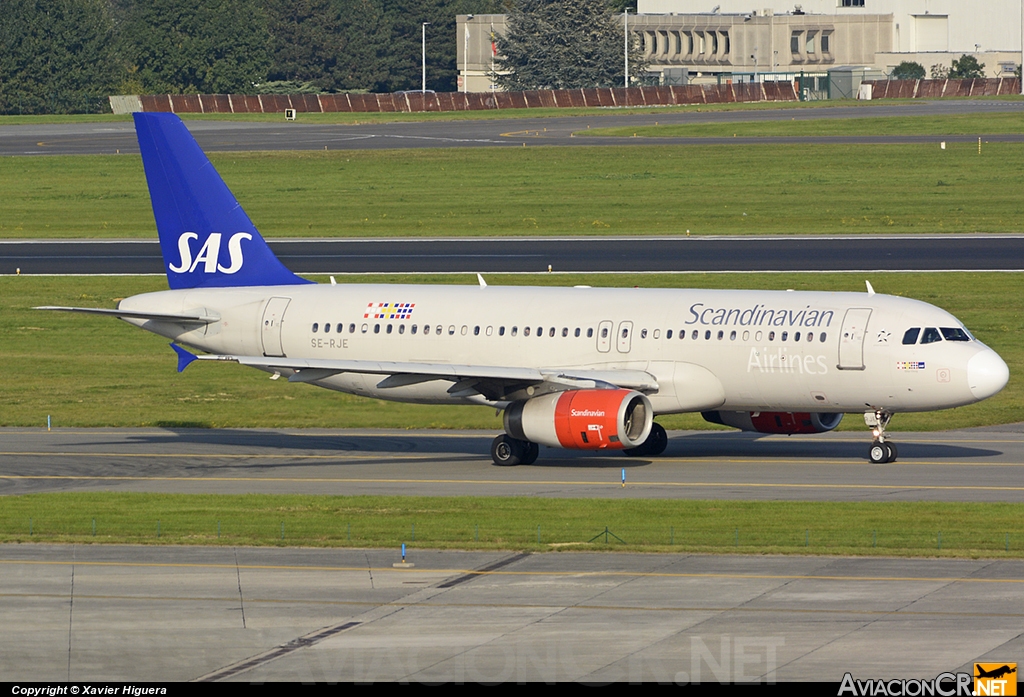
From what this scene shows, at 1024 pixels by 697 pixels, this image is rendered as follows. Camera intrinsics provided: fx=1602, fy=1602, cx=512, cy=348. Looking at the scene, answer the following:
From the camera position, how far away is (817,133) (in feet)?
446

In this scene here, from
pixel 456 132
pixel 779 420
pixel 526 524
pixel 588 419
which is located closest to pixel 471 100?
pixel 456 132

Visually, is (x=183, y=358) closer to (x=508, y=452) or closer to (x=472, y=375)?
(x=472, y=375)

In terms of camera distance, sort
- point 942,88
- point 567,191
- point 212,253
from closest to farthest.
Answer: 1. point 212,253
2. point 567,191
3. point 942,88

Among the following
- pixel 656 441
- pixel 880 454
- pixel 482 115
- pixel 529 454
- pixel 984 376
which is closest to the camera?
pixel 984 376

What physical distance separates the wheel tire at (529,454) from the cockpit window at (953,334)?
1120cm

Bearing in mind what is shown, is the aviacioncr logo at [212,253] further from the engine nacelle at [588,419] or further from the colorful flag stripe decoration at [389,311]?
the engine nacelle at [588,419]

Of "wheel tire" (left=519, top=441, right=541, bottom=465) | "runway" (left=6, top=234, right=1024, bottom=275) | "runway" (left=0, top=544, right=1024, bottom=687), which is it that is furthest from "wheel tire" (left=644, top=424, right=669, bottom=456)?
"runway" (left=6, top=234, right=1024, bottom=275)

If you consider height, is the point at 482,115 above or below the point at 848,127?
below

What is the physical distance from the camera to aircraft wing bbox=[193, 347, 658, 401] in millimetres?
42562

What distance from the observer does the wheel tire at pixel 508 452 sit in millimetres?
43719

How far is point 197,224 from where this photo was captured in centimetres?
4931

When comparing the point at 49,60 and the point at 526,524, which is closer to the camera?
the point at 526,524

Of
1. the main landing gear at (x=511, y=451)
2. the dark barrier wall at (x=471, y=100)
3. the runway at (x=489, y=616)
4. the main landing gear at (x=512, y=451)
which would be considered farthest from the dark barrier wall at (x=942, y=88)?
the runway at (x=489, y=616)

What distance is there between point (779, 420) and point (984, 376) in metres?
6.27
